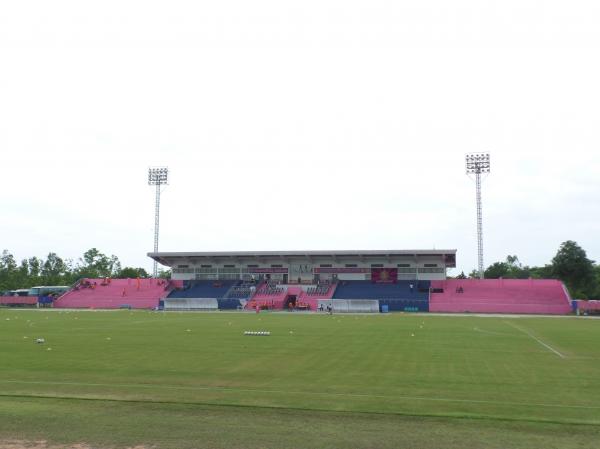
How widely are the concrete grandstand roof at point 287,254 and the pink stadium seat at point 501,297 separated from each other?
17.9 ft

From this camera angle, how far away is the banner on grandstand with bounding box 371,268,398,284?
83438mm

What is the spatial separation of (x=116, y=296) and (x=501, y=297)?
6042cm

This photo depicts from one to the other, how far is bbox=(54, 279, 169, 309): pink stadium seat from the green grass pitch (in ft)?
199

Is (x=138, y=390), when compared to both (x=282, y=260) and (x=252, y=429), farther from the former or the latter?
(x=282, y=260)

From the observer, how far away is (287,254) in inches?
3376

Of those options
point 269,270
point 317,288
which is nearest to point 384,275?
point 317,288

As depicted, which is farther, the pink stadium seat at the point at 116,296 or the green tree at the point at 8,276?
the green tree at the point at 8,276

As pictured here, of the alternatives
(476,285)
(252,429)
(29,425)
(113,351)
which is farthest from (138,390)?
(476,285)

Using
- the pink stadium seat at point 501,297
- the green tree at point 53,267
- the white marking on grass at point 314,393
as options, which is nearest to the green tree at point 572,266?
the pink stadium seat at point 501,297

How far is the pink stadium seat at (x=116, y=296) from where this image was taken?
3260 inches

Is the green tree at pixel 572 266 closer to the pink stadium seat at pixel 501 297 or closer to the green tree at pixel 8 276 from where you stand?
the pink stadium seat at pixel 501 297

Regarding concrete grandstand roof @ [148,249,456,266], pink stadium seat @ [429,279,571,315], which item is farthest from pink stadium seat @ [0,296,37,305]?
pink stadium seat @ [429,279,571,315]

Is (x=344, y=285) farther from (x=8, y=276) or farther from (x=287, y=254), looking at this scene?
(x=8, y=276)

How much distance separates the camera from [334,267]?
283 ft
